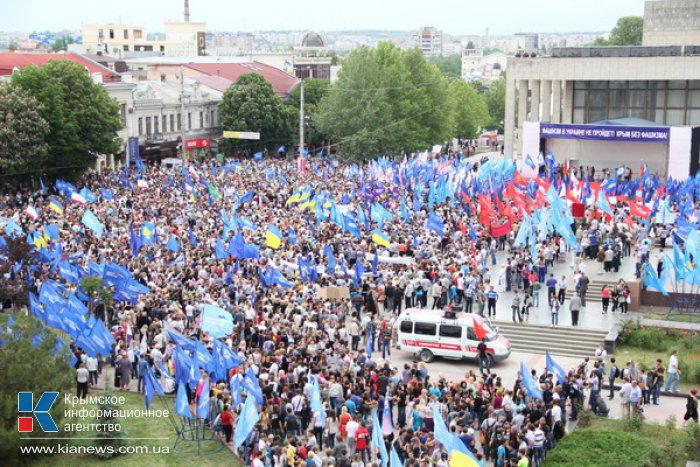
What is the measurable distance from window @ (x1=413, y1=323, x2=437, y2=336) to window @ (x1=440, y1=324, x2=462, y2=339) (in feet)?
0.75

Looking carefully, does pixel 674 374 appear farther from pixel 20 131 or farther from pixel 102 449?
pixel 20 131

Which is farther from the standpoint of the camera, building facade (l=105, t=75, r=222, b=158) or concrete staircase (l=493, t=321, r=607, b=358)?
building facade (l=105, t=75, r=222, b=158)

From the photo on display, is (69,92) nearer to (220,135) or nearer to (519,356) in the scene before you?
(220,135)

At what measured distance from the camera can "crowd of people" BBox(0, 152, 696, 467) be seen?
71.0 ft

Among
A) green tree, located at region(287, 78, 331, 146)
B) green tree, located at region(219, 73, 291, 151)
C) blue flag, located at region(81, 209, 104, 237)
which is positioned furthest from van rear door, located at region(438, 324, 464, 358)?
green tree, located at region(287, 78, 331, 146)

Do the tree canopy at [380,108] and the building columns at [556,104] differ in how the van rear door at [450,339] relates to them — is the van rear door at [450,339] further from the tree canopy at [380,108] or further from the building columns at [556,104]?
the tree canopy at [380,108]

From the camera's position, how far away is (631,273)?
36250 millimetres

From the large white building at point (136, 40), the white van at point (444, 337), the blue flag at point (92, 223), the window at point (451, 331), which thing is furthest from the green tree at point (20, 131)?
the large white building at point (136, 40)

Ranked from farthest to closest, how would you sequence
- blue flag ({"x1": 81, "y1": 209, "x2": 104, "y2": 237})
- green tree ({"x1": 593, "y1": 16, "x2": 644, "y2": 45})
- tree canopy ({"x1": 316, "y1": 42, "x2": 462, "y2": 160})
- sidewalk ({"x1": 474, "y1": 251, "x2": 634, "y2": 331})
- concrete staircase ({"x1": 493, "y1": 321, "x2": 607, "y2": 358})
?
1. green tree ({"x1": 593, "y1": 16, "x2": 644, "y2": 45})
2. tree canopy ({"x1": 316, "y1": 42, "x2": 462, "y2": 160})
3. blue flag ({"x1": 81, "y1": 209, "x2": 104, "y2": 237})
4. sidewalk ({"x1": 474, "y1": 251, "x2": 634, "y2": 331})
5. concrete staircase ({"x1": 493, "y1": 321, "x2": 607, "y2": 358})

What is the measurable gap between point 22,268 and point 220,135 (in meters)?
51.1

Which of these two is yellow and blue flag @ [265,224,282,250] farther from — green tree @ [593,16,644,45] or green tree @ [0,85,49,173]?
green tree @ [593,16,644,45]

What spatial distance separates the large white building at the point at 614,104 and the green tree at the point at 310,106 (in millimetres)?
22469

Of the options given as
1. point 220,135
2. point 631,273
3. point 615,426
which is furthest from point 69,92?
point 615,426

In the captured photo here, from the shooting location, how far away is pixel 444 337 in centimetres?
2791
